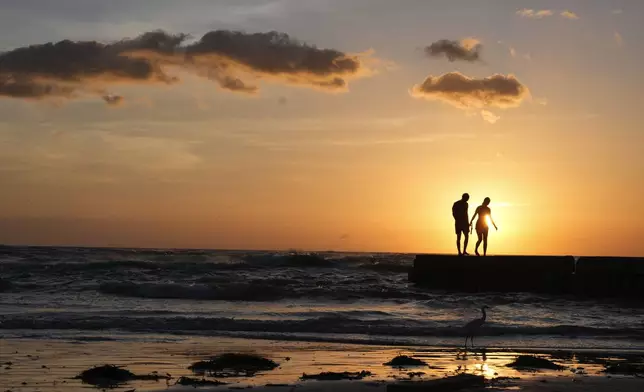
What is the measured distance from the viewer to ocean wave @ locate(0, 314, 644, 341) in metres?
15.1

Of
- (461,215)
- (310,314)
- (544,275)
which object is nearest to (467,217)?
(461,215)

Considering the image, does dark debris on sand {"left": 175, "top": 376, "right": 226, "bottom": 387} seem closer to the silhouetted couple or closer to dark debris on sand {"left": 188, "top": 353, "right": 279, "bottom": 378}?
dark debris on sand {"left": 188, "top": 353, "right": 279, "bottom": 378}

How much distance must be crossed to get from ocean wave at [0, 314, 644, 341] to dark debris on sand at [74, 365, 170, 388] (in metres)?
5.66

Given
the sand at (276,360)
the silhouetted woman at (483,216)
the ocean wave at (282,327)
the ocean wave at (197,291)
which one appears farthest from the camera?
the ocean wave at (197,291)

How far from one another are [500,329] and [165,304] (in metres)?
9.24

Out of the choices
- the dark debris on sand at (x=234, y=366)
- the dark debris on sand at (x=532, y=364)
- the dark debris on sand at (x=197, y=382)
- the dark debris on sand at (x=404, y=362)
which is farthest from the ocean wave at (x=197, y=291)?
the dark debris on sand at (x=197, y=382)

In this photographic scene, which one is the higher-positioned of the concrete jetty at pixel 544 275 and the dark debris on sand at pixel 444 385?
the concrete jetty at pixel 544 275

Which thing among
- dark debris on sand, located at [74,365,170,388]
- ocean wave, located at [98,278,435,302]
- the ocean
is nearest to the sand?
dark debris on sand, located at [74,365,170,388]

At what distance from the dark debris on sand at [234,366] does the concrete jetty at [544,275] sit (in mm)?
15083

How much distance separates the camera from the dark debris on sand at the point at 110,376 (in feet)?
28.7

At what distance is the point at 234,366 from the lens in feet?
32.6

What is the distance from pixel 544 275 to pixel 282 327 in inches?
431

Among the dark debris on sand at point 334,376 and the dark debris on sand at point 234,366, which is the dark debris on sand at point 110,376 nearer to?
the dark debris on sand at point 234,366

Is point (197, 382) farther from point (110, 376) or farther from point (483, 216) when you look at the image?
point (483, 216)
